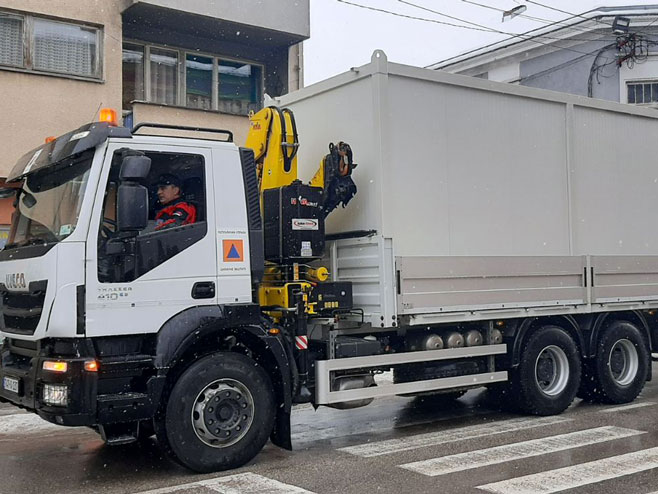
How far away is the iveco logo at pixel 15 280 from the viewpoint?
6.53 m

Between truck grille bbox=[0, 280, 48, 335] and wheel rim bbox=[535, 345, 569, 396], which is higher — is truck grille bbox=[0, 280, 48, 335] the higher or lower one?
the higher one

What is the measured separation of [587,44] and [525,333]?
52.6 feet

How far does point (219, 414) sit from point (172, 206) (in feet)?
5.84

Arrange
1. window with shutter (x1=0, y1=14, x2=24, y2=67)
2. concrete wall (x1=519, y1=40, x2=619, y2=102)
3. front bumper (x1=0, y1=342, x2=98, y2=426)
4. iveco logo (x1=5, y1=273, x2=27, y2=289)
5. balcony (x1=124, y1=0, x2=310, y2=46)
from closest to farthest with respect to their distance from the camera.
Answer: front bumper (x1=0, y1=342, x2=98, y2=426), iveco logo (x1=5, y1=273, x2=27, y2=289), window with shutter (x1=0, y1=14, x2=24, y2=67), balcony (x1=124, y1=0, x2=310, y2=46), concrete wall (x1=519, y1=40, x2=619, y2=102)

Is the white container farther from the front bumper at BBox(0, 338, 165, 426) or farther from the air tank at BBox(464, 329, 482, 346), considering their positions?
the front bumper at BBox(0, 338, 165, 426)

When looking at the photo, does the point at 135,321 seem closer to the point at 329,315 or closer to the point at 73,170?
the point at 73,170

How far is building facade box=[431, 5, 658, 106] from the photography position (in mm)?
21828

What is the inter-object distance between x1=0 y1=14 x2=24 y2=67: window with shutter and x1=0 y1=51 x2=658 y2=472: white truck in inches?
292

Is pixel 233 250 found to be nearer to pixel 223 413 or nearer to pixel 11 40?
pixel 223 413

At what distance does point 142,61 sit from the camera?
16781 mm

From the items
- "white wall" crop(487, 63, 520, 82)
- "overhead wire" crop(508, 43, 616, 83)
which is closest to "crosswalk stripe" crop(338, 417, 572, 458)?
"overhead wire" crop(508, 43, 616, 83)

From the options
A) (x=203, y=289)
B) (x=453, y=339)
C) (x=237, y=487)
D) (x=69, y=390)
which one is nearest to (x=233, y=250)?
(x=203, y=289)

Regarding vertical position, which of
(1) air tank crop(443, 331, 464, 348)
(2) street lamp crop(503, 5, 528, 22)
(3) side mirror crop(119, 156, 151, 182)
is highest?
(2) street lamp crop(503, 5, 528, 22)

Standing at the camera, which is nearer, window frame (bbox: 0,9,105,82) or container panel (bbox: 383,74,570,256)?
container panel (bbox: 383,74,570,256)
